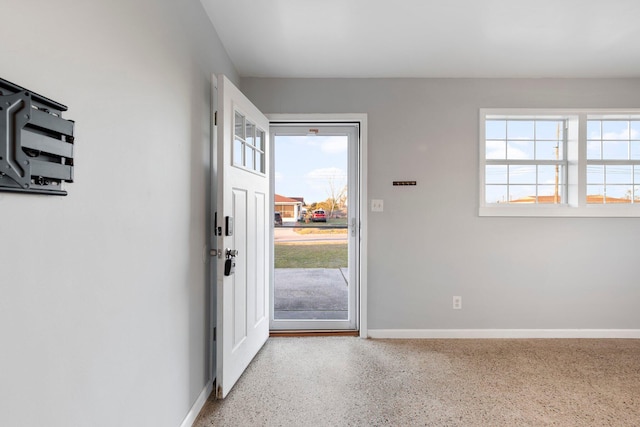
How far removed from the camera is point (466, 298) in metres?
3.19

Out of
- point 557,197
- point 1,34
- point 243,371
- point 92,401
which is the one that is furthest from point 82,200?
point 557,197

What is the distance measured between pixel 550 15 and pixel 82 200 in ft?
8.86

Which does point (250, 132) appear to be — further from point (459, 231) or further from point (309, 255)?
point (459, 231)

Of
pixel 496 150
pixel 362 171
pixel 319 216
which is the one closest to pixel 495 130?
pixel 496 150

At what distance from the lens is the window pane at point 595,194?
324 centimetres

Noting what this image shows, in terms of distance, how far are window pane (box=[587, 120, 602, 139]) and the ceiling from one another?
1.37 ft

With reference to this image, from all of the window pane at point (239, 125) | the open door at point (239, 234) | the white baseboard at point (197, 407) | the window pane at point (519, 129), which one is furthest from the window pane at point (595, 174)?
the white baseboard at point (197, 407)

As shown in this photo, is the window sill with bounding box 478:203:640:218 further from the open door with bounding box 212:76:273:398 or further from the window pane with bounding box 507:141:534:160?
the open door with bounding box 212:76:273:398

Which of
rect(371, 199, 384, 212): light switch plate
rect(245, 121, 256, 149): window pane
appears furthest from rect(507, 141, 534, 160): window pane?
rect(245, 121, 256, 149): window pane

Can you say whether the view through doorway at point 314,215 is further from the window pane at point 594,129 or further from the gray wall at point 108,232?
the window pane at point 594,129

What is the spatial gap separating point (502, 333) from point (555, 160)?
170 centimetres

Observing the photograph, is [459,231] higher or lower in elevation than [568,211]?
lower

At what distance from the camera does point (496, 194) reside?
3.27 m

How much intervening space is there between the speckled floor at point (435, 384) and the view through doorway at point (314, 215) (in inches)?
14.5
